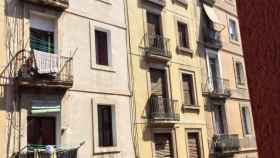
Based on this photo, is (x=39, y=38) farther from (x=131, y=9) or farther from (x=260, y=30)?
(x=260, y=30)

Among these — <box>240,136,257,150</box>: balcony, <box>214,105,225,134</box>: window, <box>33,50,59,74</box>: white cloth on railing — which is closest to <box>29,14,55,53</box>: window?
<box>33,50,59,74</box>: white cloth on railing

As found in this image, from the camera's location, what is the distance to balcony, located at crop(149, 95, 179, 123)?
14516 mm

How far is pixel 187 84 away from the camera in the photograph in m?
17.9

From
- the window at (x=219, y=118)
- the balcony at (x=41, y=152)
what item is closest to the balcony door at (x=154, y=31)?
the window at (x=219, y=118)

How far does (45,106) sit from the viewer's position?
1096 centimetres

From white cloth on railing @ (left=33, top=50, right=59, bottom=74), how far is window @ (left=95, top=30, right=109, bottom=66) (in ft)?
8.31

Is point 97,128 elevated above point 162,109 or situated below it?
below

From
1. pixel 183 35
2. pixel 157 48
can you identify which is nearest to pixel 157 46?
pixel 157 48

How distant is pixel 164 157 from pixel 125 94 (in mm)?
3500

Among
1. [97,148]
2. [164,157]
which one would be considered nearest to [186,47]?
[164,157]

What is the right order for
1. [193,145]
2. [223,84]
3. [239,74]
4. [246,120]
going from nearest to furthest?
[193,145] < [223,84] < [246,120] < [239,74]

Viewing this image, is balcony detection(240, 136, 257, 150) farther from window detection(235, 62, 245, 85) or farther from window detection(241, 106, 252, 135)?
window detection(235, 62, 245, 85)

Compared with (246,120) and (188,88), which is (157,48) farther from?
(246,120)

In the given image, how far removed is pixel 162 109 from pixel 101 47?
13.0 ft
